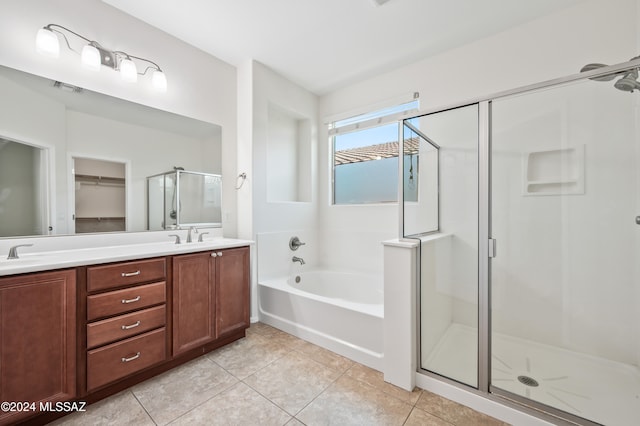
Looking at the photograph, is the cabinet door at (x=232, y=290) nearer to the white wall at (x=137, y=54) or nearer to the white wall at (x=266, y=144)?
the white wall at (x=266, y=144)

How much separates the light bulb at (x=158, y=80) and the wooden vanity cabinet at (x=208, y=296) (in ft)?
4.76

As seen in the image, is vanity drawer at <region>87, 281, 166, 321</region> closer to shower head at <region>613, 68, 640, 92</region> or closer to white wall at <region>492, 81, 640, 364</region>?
white wall at <region>492, 81, 640, 364</region>

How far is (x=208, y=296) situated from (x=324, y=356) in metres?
1.03

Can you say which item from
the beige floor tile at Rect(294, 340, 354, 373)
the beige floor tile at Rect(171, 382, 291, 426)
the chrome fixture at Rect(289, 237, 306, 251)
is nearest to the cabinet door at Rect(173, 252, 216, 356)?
the beige floor tile at Rect(171, 382, 291, 426)

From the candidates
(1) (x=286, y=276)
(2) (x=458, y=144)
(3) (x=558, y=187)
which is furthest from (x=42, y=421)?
(3) (x=558, y=187)

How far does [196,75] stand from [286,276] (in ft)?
7.42

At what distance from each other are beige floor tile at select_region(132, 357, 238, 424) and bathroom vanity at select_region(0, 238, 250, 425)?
0.26 ft

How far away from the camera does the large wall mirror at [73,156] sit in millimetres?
1552

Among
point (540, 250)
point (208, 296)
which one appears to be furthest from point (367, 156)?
point (208, 296)

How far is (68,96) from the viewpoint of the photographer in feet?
5.76

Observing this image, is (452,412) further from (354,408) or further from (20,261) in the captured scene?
(20,261)

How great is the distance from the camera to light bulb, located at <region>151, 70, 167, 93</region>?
6.94 ft

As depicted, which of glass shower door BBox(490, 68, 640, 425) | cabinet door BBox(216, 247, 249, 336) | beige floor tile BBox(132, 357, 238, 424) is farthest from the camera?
cabinet door BBox(216, 247, 249, 336)

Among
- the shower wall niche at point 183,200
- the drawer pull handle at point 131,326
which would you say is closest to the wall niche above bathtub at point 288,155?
the shower wall niche at point 183,200
